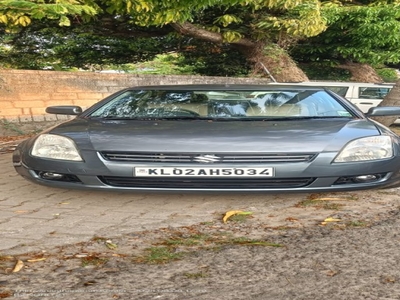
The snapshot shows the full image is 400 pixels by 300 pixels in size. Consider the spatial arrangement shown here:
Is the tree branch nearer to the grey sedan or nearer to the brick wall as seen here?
the brick wall

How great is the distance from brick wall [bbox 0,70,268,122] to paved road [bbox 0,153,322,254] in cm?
459

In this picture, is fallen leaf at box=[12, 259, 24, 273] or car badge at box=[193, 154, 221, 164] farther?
car badge at box=[193, 154, 221, 164]

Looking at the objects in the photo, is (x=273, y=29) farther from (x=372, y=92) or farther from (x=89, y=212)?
(x=89, y=212)

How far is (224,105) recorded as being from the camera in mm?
4902

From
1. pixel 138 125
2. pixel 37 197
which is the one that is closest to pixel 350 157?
pixel 138 125

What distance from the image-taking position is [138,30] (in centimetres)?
1581

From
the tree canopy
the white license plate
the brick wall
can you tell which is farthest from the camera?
the tree canopy

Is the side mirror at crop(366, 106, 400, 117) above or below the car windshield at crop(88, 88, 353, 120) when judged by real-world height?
below

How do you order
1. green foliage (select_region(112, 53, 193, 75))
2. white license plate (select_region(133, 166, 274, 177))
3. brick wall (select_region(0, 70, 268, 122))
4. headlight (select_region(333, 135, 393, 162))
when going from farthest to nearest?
green foliage (select_region(112, 53, 193, 75))
brick wall (select_region(0, 70, 268, 122))
headlight (select_region(333, 135, 393, 162))
white license plate (select_region(133, 166, 274, 177))

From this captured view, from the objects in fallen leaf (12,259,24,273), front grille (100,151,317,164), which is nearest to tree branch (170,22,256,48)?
front grille (100,151,317,164)

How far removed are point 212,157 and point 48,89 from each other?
22.2 ft

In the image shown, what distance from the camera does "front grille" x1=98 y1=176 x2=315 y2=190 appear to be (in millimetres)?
3939

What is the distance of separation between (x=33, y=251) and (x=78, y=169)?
99 centimetres

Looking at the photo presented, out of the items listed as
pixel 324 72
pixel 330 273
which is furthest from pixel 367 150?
pixel 324 72
